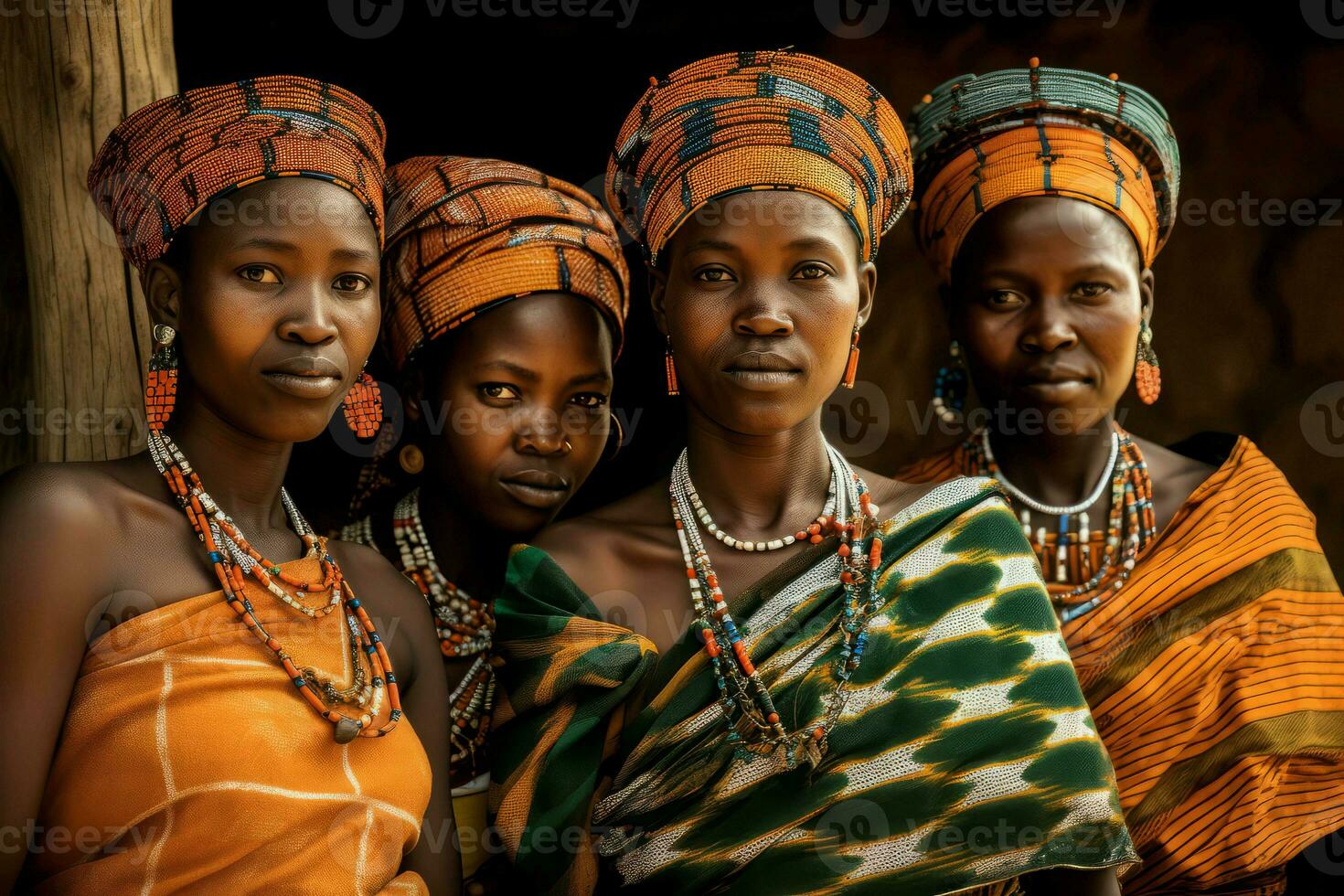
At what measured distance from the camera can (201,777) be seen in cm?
202

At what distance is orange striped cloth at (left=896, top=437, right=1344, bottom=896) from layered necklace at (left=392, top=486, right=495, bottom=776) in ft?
4.46

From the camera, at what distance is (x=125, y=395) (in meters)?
2.94

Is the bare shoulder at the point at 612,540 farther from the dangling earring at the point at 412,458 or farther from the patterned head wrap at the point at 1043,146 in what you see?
the patterned head wrap at the point at 1043,146

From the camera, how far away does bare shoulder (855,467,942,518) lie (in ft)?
8.70

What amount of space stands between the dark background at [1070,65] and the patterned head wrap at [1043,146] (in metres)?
1.23

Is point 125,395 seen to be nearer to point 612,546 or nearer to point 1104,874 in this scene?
point 612,546

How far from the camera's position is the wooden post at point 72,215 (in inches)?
113

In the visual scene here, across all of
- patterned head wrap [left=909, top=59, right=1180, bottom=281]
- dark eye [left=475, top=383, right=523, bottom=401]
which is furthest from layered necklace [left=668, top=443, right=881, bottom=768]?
patterned head wrap [left=909, top=59, right=1180, bottom=281]

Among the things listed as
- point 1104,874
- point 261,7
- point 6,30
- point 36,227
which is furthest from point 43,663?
point 261,7

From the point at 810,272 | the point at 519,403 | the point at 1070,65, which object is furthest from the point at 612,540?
the point at 1070,65

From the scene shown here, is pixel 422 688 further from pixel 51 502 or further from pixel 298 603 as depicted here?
pixel 51 502

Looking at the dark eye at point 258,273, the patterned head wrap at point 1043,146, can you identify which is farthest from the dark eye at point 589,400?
the patterned head wrap at point 1043,146

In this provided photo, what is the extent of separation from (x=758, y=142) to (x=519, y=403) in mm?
793

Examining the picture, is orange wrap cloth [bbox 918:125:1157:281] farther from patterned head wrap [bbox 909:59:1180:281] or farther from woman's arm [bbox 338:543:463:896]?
woman's arm [bbox 338:543:463:896]
